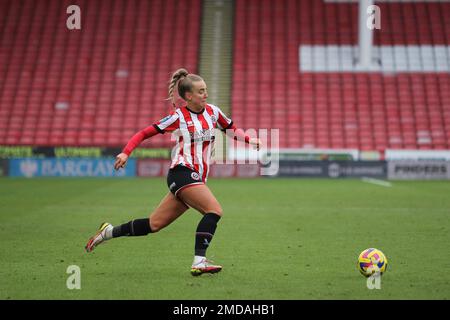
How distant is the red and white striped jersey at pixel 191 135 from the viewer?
728cm

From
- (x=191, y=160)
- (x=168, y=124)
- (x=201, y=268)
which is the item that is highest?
(x=168, y=124)

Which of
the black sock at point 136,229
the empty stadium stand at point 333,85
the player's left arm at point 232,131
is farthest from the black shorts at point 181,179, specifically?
the empty stadium stand at point 333,85

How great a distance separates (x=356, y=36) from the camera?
3334cm

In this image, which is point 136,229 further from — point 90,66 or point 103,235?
point 90,66

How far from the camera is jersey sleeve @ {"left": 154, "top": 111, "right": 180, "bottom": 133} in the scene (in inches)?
285

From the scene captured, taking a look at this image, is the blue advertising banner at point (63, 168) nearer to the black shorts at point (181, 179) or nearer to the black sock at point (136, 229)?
the black sock at point (136, 229)

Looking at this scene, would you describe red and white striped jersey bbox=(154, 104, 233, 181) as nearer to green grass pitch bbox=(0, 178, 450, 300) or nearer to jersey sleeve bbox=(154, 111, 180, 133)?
jersey sleeve bbox=(154, 111, 180, 133)

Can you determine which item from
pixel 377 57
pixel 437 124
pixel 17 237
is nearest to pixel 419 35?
pixel 377 57

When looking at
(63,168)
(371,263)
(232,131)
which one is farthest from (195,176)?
(63,168)

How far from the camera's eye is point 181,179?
7.24 meters

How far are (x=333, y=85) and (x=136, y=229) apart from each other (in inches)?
1007

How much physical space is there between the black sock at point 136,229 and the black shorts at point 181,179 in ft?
1.69

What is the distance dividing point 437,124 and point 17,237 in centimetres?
2358
